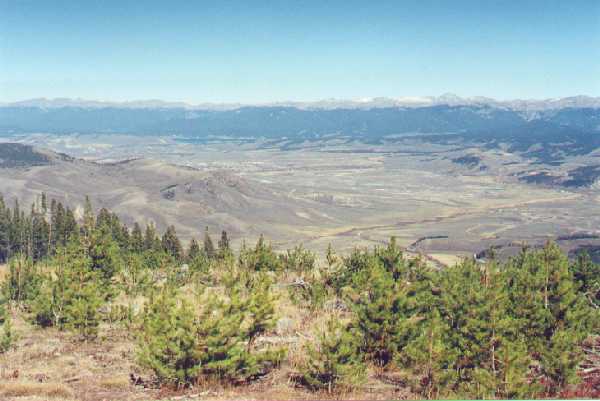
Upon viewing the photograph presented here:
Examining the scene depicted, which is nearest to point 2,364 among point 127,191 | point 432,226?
point 432,226

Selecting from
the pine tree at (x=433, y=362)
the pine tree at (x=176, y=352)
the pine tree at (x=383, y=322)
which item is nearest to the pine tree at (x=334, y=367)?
the pine tree at (x=433, y=362)

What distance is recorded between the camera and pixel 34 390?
13.4m

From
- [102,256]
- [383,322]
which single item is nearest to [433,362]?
[383,322]

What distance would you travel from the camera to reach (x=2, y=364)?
16.5 meters

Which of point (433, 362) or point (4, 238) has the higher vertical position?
point (433, 362)

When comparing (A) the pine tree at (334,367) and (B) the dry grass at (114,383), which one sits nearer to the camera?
(A) the pine tree at (334,367)

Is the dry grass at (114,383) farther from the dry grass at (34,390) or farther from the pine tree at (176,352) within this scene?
the dry grass at (34,390)

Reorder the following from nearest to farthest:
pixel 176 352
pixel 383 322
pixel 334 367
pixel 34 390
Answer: pixel 34 390, pixel 176 352, pixel 334 367, pixel 383 322

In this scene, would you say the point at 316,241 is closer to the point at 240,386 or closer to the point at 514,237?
the point at 514,237

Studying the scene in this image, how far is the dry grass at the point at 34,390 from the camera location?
43.3 feet

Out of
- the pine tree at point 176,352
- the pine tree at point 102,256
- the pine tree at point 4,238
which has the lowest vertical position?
the pine tree at point 4,238

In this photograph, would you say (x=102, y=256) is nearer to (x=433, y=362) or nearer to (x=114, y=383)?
(x=114, y=383)

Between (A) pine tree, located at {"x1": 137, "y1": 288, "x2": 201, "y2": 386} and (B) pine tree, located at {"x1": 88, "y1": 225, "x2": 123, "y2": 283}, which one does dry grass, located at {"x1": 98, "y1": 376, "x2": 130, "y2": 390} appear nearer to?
(A) pine tree, located at {"x1": 137, "y1": 288, "x2": 201, "y2": 386}

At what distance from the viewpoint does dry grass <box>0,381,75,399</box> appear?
1321 cm
